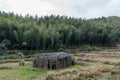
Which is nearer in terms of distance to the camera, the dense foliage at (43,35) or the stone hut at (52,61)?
the stone hut at (52,61)

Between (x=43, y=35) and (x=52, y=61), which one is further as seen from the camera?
(x=43, y=35)

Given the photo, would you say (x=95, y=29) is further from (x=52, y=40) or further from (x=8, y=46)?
(x=8, y=46)

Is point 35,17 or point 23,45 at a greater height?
point 35,17

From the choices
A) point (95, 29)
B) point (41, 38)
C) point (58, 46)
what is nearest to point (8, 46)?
point (41, 38)

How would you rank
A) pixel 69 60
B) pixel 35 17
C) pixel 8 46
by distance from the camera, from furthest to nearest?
1. pixel 35 17
2. pixel 8 46
3. pixel 69 60

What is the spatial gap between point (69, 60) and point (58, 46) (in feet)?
61.3

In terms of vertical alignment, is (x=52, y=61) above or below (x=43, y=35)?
Answer: below

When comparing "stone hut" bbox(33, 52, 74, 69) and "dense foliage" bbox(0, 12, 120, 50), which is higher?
"dense foliage" bbox(0, 12, 120, 50)

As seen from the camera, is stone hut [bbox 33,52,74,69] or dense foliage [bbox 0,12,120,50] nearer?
stone hut [bbox 33,52,74,69]

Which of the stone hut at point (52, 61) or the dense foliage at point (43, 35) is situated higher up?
the dense foliage at point (43, 35)

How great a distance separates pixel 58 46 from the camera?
50500 millimetres

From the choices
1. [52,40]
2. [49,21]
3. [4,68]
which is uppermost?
[49,21]

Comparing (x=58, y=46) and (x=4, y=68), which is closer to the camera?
(x=4, y=68)

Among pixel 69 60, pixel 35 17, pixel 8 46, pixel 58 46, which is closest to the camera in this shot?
pixel 69 60
